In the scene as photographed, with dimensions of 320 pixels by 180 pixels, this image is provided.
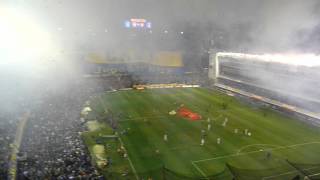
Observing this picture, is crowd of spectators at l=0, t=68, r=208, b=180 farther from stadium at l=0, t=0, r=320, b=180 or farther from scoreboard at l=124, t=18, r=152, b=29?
scoreboard at l=124, t=18, r=152, b=29

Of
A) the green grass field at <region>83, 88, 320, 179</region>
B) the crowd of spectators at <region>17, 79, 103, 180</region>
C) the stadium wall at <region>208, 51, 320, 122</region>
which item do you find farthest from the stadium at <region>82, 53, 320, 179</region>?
the crowd of spectators at <region>17, 79, 103, 180</region>

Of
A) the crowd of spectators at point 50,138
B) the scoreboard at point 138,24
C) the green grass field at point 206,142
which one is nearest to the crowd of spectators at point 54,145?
the crowd of spectators at point 50,138

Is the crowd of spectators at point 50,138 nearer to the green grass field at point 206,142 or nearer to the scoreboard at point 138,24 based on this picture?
the green grass field at point 206,142

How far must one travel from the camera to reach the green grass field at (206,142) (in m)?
21.1

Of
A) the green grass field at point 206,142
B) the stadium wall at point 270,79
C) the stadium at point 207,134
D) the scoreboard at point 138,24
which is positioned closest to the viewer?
the green grass field at point 206,142

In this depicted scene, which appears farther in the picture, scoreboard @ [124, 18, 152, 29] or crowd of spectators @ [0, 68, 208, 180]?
scoreboard @ [124, 18, 152, 29]

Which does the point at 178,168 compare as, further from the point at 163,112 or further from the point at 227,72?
the point at 227,72

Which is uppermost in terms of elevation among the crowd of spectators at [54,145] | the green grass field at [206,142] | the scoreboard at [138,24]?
the scoreboard at [138,24]

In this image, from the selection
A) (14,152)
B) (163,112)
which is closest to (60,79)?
(163,112)

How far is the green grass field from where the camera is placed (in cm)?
2112

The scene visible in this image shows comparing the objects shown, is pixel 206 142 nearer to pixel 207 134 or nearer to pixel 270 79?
pixel 207 134

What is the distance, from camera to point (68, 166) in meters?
18.5

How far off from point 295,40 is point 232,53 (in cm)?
1617

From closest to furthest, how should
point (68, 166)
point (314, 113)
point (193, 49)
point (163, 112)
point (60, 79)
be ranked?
1. point (68, 166)
2. point (314, 113)
3. point (163, 112)
4. point (60, 79)
5. point (193, 49)
